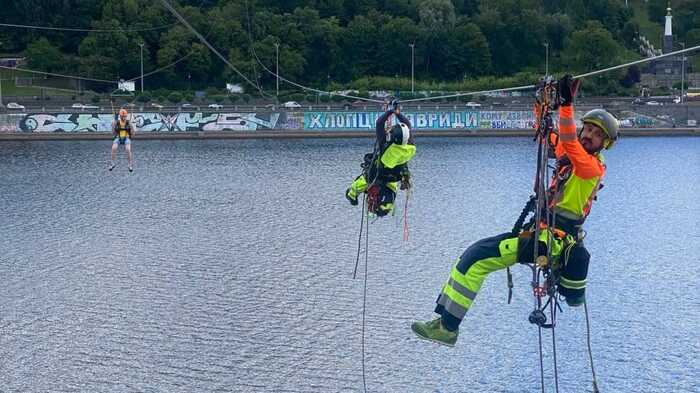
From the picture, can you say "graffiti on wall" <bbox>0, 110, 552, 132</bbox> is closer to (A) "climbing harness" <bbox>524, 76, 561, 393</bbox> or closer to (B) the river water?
(B) the river water

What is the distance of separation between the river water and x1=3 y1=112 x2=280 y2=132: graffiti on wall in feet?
96.7

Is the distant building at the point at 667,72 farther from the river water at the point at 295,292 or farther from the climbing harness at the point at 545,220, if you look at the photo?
the climbing harness at the point at 545,220

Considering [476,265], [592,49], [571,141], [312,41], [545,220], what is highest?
[312,41]

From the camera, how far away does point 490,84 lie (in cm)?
10312

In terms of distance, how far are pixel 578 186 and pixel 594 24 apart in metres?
105

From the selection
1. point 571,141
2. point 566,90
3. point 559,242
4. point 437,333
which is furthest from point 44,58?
point 566,90

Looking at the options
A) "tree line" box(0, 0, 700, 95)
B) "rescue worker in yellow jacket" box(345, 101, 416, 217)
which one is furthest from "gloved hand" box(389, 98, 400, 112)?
"tree line" box(0, 0, 700, 95)

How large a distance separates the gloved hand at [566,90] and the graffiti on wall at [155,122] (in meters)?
58.9

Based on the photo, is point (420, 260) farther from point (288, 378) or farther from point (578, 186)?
point (578, 186)

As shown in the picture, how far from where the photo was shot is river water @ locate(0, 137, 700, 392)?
13242 mm

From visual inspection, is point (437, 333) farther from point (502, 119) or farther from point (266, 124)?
point (502, 119)

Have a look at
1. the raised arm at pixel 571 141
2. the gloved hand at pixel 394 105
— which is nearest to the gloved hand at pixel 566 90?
the raised arm at pixel 571 141

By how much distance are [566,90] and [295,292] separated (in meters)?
9.85

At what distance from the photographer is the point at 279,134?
6719cm
